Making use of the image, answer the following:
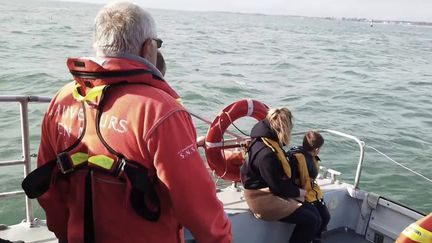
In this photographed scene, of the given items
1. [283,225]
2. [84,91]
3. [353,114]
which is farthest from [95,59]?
[353,114]

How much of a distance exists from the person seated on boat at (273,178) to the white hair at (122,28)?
203 centimetres

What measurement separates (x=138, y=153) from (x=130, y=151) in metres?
0.03

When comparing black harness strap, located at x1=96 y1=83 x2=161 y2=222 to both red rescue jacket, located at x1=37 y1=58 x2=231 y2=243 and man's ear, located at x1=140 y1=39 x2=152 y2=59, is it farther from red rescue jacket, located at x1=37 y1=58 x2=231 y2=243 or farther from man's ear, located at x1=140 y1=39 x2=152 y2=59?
man's ear, located at x1=140 y1=39 x2=152 y2=59

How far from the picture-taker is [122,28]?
1490 millimetres

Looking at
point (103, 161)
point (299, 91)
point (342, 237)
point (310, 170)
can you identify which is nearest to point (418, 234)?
point (103, 161)

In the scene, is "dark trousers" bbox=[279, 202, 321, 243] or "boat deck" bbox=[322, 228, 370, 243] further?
"boat deck" bbox=[322, 228, 370, 243]

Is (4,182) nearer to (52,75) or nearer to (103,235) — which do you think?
(103,235)

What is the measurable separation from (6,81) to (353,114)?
1100cm

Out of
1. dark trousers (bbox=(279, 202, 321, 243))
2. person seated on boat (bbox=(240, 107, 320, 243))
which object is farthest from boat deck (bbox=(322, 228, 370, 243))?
person seated on boat (bbox=(240, 107, 320, 243))

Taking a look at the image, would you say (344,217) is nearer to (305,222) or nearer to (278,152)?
(305,222)

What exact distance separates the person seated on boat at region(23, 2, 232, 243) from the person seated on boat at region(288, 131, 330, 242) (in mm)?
2207

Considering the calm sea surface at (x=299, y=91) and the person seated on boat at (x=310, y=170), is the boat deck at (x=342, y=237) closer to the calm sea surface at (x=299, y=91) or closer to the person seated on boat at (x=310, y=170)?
the person seated on boat at (x=310, y=170)

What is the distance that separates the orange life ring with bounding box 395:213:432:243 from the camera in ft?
4.80

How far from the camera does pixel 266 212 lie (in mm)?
3502
